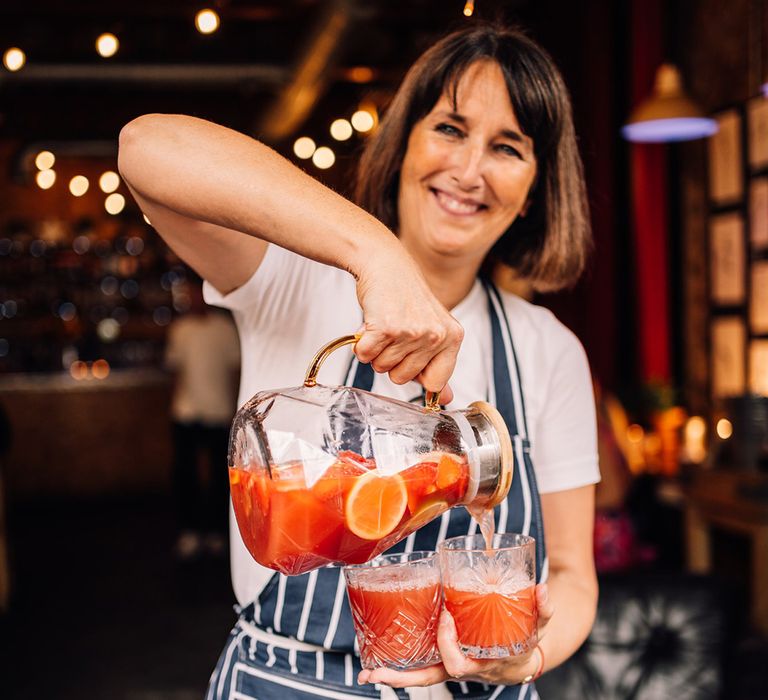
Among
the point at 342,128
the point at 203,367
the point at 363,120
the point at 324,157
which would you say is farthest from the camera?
the point at 324,157

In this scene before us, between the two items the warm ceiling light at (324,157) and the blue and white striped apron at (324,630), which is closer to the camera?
the blue and white striped apron at (324,630)

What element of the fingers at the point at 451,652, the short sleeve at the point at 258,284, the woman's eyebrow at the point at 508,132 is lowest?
the fingers at the point at 451,652

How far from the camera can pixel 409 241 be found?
1462 mm

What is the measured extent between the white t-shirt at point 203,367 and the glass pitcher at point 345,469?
5.47m

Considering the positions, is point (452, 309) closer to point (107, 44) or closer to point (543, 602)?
point (543, 602)

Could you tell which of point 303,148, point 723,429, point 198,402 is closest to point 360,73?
point 303,148

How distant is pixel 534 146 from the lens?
1.44 meters

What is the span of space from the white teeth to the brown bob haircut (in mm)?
142

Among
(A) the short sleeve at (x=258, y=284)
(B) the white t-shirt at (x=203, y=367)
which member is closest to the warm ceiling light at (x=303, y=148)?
(B) the white t-shirt at (x=203, y=367)

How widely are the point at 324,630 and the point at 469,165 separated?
0.67 meters

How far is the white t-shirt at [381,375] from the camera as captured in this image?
1306 millimetres

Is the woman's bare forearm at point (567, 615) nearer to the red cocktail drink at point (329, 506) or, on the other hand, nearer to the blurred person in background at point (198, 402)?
the red cocktail drink at point (329, 506)

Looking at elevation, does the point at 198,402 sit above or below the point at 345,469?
below

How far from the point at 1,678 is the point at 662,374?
389 centimetres
